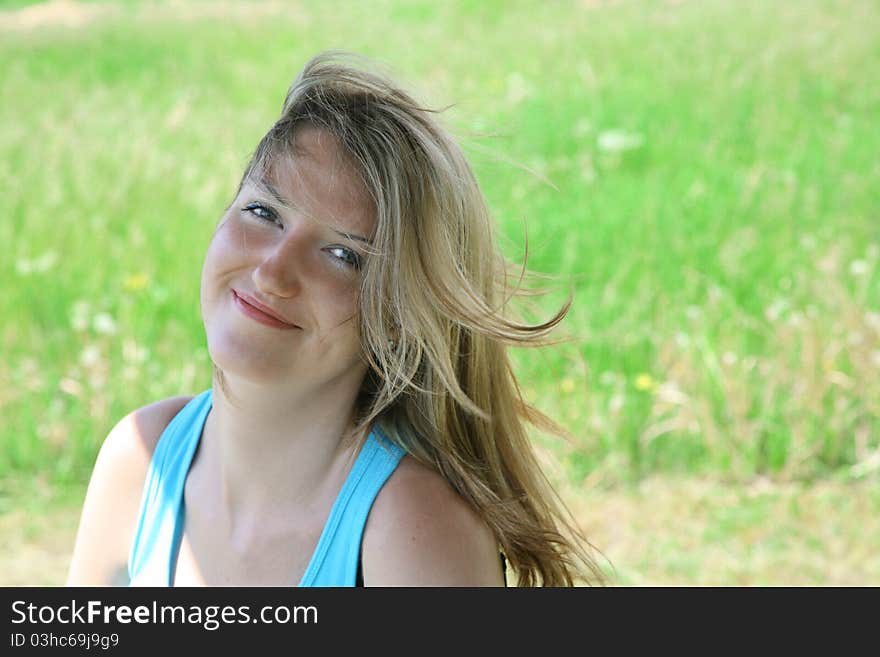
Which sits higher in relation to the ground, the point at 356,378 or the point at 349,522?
the point at 356,378

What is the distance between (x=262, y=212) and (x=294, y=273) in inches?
4.2

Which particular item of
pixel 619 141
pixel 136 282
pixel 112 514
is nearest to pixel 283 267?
pixel 112 514

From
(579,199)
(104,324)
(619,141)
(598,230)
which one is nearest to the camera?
(104,324)

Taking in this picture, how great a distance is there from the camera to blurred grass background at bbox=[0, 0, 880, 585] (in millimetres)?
2918

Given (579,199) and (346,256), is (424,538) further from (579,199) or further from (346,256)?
(579,199)

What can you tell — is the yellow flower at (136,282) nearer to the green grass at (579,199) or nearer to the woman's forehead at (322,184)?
the green grass at (579,199)

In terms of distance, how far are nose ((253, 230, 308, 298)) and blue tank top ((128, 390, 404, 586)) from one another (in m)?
0.23

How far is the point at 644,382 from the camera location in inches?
124

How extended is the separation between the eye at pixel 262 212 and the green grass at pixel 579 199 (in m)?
0.27

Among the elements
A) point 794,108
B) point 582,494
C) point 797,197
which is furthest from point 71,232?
point 794,108

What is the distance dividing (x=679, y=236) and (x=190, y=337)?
62.4 inches

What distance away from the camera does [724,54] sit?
16.4ft

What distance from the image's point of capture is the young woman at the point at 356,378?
4.42 feet

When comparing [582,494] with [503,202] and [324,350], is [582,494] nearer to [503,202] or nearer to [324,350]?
[503,202]
